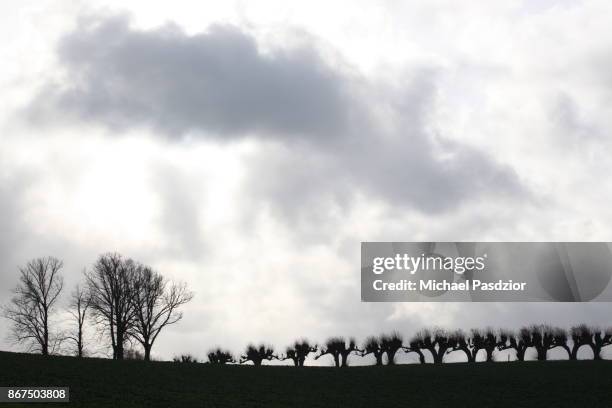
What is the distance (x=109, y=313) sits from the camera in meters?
97.4

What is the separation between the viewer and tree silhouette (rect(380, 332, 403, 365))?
98.0 metres

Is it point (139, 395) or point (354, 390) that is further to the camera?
point (354, 390)

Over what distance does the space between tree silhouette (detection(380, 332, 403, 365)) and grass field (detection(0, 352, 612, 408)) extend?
65.8 feet

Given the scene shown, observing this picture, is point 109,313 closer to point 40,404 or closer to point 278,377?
point 278,377

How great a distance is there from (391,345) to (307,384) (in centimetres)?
3562

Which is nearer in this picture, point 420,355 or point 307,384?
point 307,384

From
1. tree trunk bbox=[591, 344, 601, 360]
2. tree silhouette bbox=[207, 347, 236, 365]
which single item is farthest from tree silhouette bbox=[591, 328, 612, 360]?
tree silhouette bbox=[207, 347, 236, 365]

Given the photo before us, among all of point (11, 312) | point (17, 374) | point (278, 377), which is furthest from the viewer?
point (11, 312)

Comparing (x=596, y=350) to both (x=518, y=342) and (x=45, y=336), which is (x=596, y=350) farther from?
(x=45, y=336)

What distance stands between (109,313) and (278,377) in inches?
1476

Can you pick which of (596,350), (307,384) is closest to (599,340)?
(596,350)

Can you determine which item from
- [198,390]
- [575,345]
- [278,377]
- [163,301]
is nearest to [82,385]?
[198,390]

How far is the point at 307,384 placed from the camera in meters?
64.6

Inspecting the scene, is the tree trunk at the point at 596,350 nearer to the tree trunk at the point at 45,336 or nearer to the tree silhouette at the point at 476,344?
the tree silhouette at the point at 476,344
